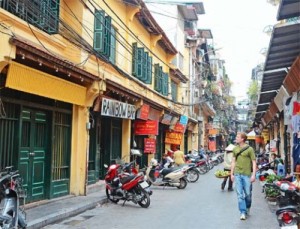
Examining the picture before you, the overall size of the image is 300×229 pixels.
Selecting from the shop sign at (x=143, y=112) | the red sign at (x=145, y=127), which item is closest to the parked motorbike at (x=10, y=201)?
the shop sign at (x=143, y=112)

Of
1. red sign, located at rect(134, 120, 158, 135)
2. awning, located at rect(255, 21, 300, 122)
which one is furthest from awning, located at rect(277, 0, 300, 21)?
red sign, located at rect(134, 120, 158, 135)

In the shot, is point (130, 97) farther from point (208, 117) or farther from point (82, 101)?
point (208, 117)

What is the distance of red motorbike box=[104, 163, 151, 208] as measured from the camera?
11484mm

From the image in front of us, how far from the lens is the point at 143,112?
18094 mm

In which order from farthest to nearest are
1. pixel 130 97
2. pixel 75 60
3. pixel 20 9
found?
pixel 130 97, pixel 75 60, pixel 20 9

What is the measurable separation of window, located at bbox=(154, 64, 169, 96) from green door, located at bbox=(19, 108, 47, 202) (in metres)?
11.9

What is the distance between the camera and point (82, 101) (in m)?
12.2

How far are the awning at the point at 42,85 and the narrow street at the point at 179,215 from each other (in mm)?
2865

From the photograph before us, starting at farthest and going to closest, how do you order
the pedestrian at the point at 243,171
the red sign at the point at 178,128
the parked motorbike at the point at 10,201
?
the red sign at the point at 178,128
the pedestrian at the point at 243,171
the parked motorbike at the point at 10,201

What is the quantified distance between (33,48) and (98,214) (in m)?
4.29

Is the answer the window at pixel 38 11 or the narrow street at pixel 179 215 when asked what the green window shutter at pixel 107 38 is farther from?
the narrow street at pixel 179 215

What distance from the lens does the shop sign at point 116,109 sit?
13421 millimetres

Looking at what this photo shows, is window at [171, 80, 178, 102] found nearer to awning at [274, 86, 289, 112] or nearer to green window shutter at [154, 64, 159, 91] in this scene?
green window shutter at [154, 64, 159, 91]

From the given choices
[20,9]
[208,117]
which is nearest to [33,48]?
[20,9]
